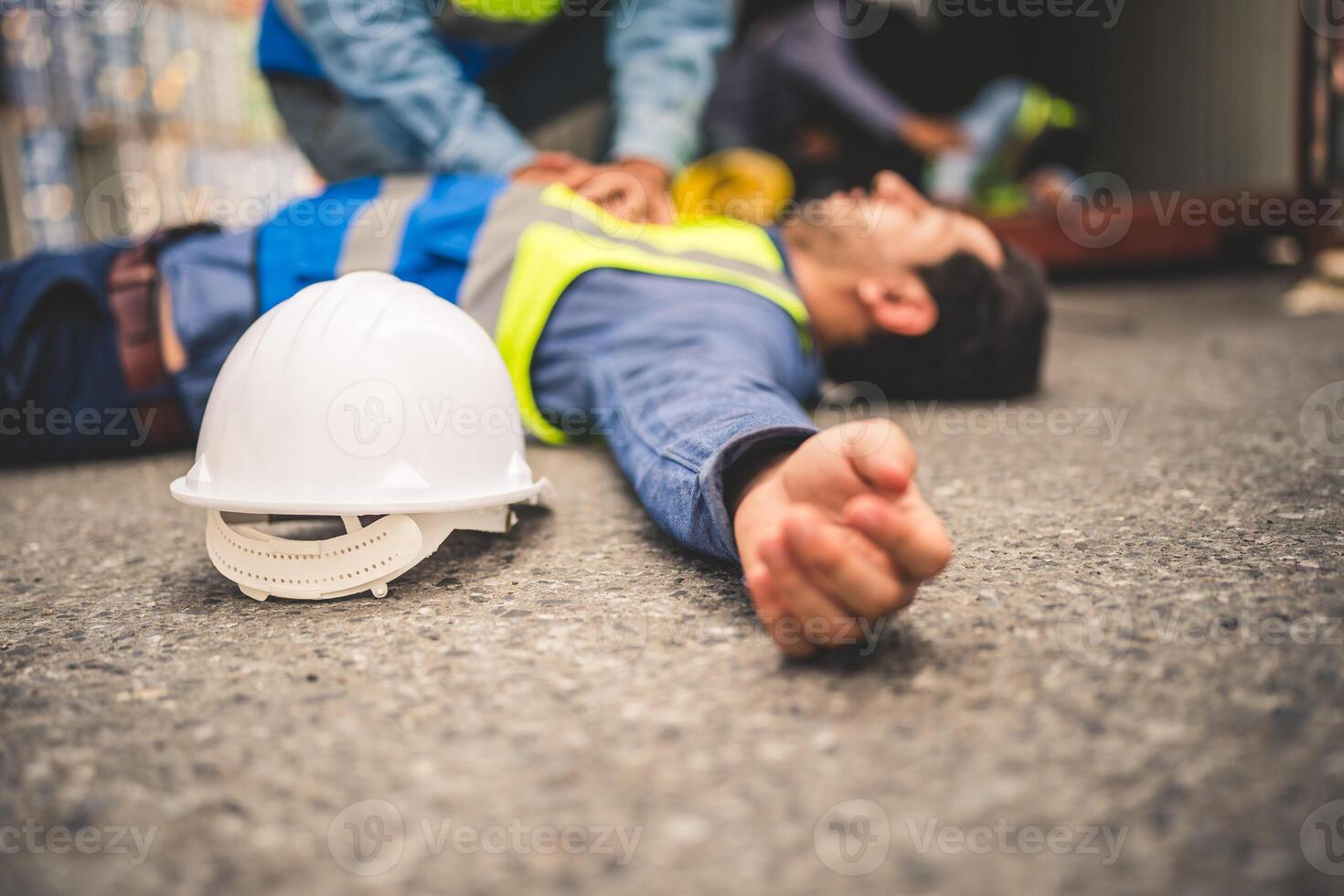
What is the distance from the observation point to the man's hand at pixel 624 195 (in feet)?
4.21

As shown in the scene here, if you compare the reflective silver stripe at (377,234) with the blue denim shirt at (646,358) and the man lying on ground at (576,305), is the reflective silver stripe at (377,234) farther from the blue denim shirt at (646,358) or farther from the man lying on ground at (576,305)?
the blue denim shirt at (646,358)

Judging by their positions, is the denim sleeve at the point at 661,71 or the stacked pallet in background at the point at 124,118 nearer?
the denim sleeve at the point at 661,71

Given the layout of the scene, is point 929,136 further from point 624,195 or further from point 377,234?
point 377,234

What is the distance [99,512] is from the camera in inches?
40.4

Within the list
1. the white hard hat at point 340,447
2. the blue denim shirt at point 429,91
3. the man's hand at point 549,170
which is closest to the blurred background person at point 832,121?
the blue denim shirt at point 429,91

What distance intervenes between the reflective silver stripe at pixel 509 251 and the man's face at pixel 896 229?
6.3 inches

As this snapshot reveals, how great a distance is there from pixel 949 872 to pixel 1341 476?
0.79 meters

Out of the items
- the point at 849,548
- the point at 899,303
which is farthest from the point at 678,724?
the point at 899,303

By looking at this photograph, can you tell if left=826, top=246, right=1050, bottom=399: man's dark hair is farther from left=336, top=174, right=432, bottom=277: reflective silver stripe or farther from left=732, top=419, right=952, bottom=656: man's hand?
left=732, top=419, right=952, bottom=656: man's hand

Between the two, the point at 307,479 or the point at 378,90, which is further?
the point at 378,90

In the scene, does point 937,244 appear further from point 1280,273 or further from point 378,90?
point 1280,273

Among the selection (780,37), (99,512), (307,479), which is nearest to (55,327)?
(99,512)

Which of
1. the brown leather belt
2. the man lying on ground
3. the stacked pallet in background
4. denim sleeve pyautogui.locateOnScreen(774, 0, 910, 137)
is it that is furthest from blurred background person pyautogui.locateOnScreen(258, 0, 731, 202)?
denim sleeve pyautogui.locateOnScreen(774, 0, 910, 137)

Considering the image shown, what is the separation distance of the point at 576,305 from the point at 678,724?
72cm
